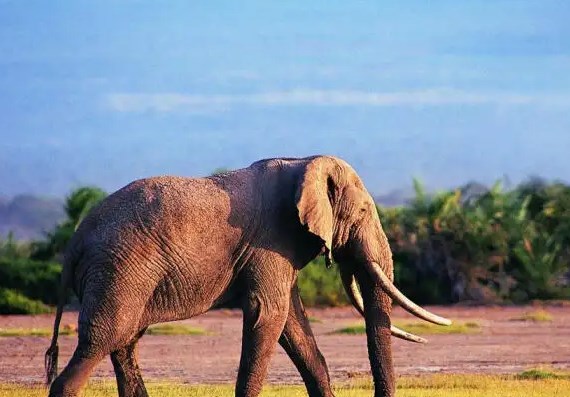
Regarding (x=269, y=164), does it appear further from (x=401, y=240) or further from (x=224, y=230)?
(x=401, y=240)

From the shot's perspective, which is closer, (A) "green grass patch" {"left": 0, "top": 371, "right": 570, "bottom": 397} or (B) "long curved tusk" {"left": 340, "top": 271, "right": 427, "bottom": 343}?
(B) "long curved tusk" {"left": 340, "top": 271, "right": 427, "bottom": 343}

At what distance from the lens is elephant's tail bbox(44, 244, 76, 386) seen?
1346 centimetres

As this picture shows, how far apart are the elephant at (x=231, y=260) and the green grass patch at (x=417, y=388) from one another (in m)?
2.23

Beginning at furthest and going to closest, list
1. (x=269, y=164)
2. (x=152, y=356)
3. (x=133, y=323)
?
(x=152, y=356), (x=269, y=164), (x=133, y=323)

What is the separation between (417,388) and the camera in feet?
56.6

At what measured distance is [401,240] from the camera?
1364 inches

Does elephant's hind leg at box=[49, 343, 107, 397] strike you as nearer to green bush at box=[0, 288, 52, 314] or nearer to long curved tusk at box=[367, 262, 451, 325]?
long curved tusk at box=[367, 262, 451, 325]

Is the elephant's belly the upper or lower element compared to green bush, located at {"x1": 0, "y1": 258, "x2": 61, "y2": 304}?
upper

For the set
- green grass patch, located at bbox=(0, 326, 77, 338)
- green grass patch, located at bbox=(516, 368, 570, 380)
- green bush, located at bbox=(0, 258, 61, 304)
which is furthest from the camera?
green bush, located at bbox=(0, 258, 61, 304)

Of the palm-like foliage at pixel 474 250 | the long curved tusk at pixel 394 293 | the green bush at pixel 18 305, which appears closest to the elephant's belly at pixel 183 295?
the long curved tusk at pixel 394 293

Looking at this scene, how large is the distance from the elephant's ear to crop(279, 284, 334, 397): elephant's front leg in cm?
A: 79

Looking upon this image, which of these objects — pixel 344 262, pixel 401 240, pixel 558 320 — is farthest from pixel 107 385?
pixel 401 240

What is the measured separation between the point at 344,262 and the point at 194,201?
1.83 metres

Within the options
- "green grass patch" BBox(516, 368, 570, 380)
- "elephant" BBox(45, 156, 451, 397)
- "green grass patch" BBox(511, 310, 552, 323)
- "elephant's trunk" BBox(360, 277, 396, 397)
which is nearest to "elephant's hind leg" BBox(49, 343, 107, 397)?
"elephant" BBox(45, 156, 451, 397)
